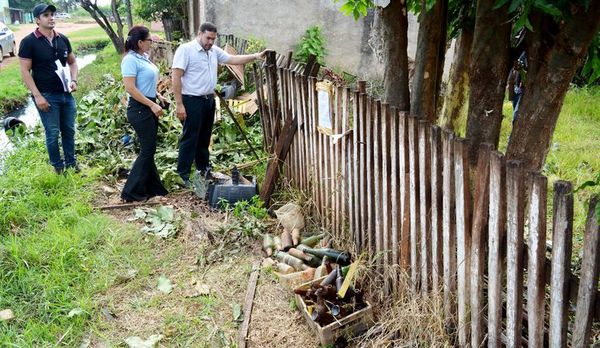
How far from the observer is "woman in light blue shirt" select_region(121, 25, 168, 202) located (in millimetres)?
5012

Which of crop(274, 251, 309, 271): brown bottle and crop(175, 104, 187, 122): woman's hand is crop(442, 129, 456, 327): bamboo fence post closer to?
crop(274, 251, 309, 271): brown bottle

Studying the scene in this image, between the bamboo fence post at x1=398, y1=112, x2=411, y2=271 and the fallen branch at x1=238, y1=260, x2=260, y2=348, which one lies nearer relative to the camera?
the bamboo fence post at x1=398, y1=112, x2=411, y2=271

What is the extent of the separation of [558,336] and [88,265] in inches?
138

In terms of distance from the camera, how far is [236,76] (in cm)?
900

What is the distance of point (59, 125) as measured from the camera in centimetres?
586

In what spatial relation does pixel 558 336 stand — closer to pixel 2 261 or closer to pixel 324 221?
pixel 324 221

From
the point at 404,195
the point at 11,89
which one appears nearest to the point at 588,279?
the point at 404,195

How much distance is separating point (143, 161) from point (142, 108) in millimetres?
573

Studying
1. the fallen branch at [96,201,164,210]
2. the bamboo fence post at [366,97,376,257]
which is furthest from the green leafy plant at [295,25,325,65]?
the bamboo fence post at [366,97,376,257]

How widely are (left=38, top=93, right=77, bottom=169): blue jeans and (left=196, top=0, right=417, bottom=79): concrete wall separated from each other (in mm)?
6851

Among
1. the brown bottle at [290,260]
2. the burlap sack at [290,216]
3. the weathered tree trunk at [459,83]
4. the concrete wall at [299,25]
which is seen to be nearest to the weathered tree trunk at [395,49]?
the weathered tree trunk at [459,83]

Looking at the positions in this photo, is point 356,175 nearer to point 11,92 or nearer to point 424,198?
point 424,198

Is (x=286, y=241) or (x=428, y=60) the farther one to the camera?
(x=286, y=241)

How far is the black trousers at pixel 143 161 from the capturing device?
5227mm
